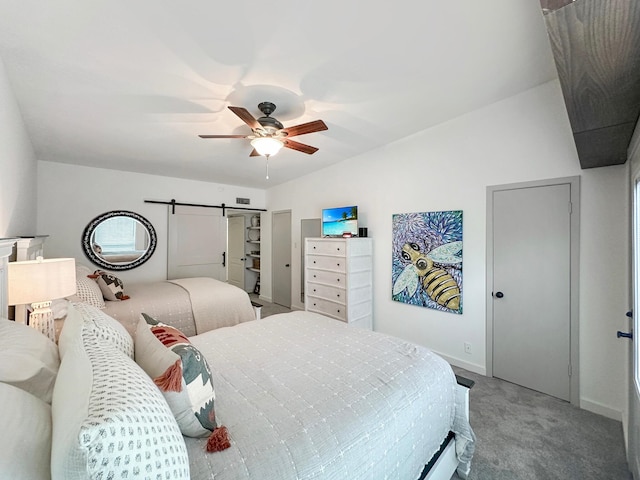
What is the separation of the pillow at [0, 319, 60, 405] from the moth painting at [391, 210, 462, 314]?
10.7ft

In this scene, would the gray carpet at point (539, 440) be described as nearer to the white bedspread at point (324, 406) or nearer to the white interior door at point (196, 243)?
the white bedspread at point (324, 406)

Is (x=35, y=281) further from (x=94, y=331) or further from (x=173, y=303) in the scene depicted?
(x=173, y=303)

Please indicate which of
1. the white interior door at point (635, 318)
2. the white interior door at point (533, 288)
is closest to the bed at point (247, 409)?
the white interior door at point (635, 318)

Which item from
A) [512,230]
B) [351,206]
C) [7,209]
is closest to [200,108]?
[7,209]

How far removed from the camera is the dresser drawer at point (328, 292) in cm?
366

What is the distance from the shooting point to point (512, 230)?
2723 mm

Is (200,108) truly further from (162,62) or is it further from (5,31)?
(5,31)

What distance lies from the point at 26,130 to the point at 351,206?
3.76 m

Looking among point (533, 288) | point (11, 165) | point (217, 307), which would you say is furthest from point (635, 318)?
point (11, 165)

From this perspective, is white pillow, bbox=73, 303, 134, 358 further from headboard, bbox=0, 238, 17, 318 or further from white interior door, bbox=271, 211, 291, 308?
white interior door, bbox=271, 211, 291, 308

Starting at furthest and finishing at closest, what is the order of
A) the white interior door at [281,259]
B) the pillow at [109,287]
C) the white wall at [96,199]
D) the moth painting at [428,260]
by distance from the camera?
the white interior door at [281,259] < the white wall at [96,199] < the moth painting at [428,260] < the pillow at [109,287]

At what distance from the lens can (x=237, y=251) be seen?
7059mm

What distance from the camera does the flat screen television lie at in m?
3.89

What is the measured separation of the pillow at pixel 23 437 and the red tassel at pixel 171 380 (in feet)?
0.91
